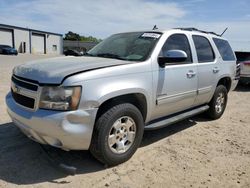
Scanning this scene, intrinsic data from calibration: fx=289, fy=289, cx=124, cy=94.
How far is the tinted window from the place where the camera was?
6.29m

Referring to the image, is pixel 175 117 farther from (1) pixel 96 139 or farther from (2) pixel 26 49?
(2) pixel 26 49

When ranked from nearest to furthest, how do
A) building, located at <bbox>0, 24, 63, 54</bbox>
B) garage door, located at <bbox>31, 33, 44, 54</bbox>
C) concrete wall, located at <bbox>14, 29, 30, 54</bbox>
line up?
building, located at <bbox>0, 24, 63, 54</bbox>, concrete wall, located at <bbox>14, 29, 30, 54</bbox>, garage door, located at <bbox>31, 33, 44, 54</bbox>

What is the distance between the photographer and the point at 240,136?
17.6 feet

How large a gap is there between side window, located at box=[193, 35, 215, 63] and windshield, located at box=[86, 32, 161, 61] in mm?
1156

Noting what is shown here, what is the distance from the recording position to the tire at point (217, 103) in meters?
6.19

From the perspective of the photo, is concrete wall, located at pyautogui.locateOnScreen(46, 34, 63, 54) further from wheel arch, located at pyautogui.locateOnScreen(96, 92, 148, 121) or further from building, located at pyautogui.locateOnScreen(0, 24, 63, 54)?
wheel arch, located at pyautogui.locateOnScreen(96, 92, 148, 121)

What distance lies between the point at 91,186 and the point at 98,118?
31.4 inches

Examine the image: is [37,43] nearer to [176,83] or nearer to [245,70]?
[245,70]

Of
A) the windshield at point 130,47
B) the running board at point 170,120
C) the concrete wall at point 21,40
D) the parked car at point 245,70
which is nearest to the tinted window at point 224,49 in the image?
the running board at point 170,120

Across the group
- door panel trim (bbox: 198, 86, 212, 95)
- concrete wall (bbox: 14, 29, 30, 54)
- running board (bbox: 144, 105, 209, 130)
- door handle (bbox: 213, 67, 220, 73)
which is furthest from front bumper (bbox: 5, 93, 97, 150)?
concrete wall (bbox: 14, 29, 30, 54)

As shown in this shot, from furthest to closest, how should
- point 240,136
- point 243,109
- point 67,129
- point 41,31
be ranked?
point 41,31 → point 243,109 → point 240,136 → point 67,129

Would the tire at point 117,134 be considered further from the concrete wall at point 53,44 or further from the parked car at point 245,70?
the concrete wall at point 53,44

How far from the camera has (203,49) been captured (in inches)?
222

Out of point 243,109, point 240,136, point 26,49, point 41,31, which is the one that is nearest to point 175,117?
point 240,136
